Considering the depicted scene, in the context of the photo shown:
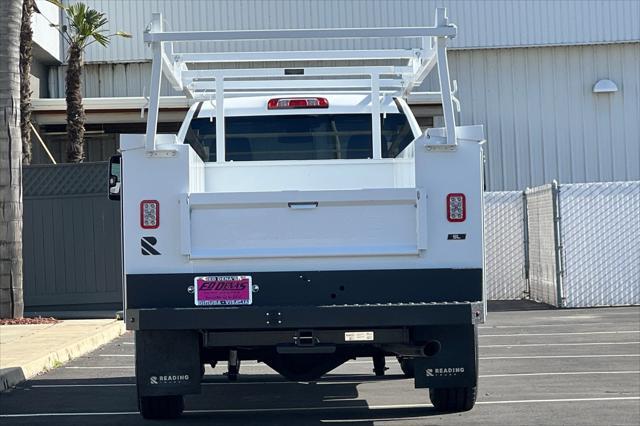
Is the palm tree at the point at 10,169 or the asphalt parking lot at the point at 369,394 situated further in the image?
the palm tree at the point at 10,169

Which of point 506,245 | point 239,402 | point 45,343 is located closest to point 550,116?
point 506,245

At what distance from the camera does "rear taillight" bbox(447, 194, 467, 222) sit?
837 cm

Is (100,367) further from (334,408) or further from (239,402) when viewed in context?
(334,408)

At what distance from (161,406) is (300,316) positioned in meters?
1.70

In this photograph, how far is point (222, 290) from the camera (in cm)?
832

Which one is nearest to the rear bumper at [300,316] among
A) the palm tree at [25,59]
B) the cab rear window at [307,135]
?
the cab rear window at [307,135]

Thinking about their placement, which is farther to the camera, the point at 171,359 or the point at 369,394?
the point at 369,394

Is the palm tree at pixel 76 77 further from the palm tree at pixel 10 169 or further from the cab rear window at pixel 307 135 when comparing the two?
the cab rear window at pixel 307 135

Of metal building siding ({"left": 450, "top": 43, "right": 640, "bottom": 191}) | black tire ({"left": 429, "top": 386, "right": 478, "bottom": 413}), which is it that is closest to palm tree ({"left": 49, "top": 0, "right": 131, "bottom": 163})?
metal building siding ({"left": 450, "top": 43, "right": 640, "bottom": 191})

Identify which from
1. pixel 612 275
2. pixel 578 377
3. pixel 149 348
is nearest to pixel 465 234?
pixel 149 348

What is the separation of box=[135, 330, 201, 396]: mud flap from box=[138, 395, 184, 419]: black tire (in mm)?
522

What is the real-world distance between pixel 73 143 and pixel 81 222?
531 cm

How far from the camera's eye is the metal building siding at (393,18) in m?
29.6

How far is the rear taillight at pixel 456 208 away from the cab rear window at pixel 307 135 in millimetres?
2742
